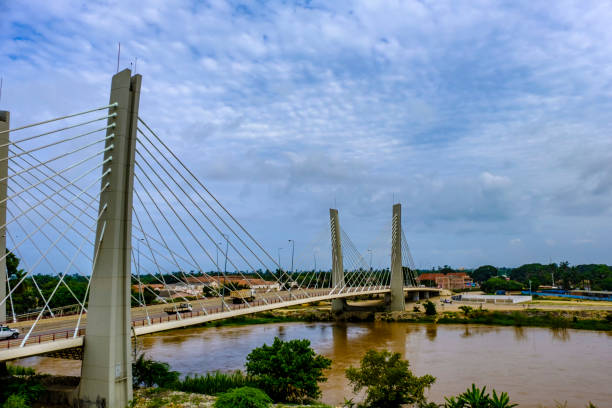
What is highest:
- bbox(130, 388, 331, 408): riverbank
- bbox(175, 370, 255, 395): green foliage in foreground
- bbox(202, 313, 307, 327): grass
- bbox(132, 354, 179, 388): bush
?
bbox(132, 354, 179, 388): bush

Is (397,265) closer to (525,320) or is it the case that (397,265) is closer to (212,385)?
(525,320)

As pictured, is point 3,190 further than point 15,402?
Yes

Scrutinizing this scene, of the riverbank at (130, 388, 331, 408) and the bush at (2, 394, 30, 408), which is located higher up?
the bush at (2, 394, 30, 408)

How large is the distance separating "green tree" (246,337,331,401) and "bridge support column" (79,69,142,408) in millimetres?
5099

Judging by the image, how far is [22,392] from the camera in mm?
15164

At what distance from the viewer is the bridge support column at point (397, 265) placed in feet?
160

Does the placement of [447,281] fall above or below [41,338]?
below

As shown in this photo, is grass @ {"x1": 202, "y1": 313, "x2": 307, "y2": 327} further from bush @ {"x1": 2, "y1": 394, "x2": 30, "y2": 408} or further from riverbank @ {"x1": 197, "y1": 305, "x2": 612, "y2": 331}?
bush @ {"x1": 2, "y1": 394, "x2": 30, "y2": 408}

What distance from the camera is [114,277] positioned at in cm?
1504

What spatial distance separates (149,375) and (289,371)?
5.93 m

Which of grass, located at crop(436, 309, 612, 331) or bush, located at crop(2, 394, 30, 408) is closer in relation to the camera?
bush, located at crop(2, 394, 30, 408)

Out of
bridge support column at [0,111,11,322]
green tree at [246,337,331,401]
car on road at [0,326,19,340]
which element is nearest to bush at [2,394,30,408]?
car on road at [0,326,19,340]

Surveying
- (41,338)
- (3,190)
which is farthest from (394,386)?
(3,190)

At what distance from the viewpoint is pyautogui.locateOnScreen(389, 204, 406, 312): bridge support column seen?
4878 centimetres
